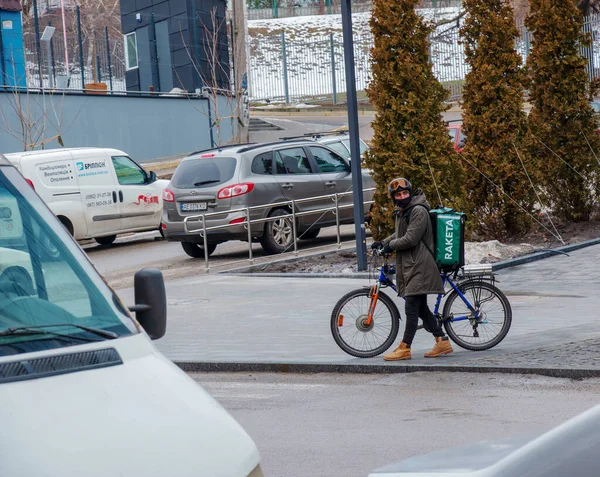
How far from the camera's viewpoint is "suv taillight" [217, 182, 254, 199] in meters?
17.5

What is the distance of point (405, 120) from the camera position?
1634 centimetres

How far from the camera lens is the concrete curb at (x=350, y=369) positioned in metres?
8.59

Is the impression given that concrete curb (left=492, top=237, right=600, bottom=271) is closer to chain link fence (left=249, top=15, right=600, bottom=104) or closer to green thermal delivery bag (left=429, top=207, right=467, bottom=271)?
green thermal delivery bag (left=429, top=207, right=467, bottom=271)

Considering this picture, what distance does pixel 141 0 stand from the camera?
40656 mm

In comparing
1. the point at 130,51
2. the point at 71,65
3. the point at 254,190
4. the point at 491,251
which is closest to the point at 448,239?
the point at 491,251

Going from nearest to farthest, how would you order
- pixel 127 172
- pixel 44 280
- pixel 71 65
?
pixel 44 280 < pixel 127 172 < pixel 71 65

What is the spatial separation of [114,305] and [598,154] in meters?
15.8

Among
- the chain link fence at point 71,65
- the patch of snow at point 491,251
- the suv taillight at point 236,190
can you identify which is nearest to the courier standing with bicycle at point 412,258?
the patch of snow at point 491,251

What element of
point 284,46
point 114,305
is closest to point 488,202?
point 114,305

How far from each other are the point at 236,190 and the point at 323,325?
6.12 meters

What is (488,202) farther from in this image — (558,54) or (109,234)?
(109,234)

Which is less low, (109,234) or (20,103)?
(20,103)

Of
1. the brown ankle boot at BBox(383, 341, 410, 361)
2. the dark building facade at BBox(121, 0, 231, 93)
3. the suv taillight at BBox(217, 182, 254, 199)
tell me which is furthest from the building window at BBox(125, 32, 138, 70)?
the brown ankle boot at BBox(383, 341, 410, 361)

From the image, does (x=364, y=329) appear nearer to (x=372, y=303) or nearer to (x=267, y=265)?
(x=372, y=303)
